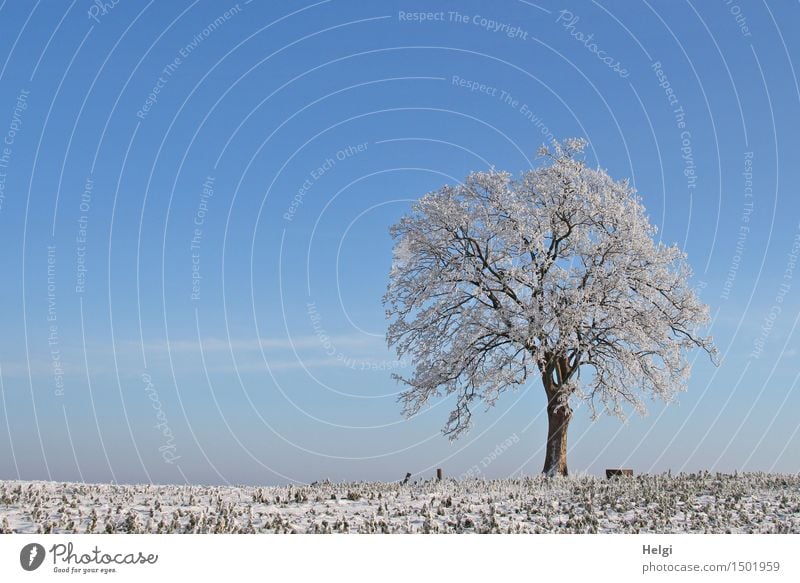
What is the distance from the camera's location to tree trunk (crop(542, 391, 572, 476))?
1184 inches

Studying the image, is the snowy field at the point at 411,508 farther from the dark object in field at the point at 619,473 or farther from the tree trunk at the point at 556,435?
the tree trunk at the point at 556,435

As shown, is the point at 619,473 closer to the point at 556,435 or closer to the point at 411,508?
the point at 556,435

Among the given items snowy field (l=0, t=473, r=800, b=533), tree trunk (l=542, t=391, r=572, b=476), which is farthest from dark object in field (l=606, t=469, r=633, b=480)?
snowy field (l=0, t=473, r=800, b=533)

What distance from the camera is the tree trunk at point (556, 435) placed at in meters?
30.1

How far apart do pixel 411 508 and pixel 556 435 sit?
12506 millimetres

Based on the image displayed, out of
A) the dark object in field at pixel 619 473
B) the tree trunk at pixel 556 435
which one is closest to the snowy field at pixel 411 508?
the dark object in field at pixel 619 473

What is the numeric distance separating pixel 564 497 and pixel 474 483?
377cm

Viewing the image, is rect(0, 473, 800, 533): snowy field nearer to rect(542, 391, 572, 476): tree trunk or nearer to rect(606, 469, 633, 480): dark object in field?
rect(606, 469, 633, 480): dark object in field

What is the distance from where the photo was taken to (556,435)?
30.5 metres
